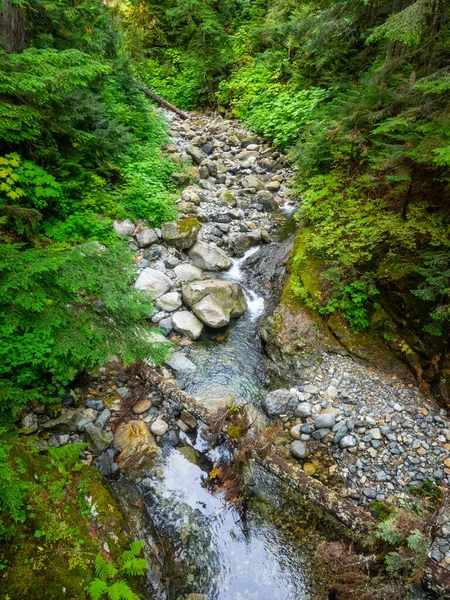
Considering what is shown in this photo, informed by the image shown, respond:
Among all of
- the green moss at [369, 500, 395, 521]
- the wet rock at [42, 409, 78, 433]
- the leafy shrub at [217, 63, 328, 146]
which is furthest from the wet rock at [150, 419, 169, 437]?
the leafy shrub at [217, 63, 328, 146]

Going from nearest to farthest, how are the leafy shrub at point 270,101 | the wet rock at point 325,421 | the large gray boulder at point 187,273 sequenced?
the wet rock at point 325,421, the large gray boulder at point 187,273, the leafy shrub at point 270,101

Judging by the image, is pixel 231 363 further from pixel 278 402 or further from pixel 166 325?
pixel 166 325

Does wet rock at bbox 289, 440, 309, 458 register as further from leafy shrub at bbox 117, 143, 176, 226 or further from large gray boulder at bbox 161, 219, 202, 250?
leafy shrub at bbox 117, 143, 176, 226

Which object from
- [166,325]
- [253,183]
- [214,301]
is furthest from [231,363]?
[253,183]

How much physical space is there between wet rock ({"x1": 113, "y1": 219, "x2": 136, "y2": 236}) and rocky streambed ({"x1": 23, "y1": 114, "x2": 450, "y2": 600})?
3 cm

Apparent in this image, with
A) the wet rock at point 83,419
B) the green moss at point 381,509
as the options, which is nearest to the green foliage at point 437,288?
the green moss at point 381,509

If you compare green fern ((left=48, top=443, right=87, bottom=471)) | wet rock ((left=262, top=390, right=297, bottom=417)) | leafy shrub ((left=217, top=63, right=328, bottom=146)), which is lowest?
green fern ((left=48, top=443, right=87, bottom=471))

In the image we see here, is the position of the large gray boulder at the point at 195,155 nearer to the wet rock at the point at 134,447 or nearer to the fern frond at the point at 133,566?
the wet rock at the point at 134,447

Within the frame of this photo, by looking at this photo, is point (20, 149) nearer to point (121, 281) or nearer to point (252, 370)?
point (121, 281)

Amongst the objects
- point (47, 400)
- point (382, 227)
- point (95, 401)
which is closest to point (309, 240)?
point (382, 227)

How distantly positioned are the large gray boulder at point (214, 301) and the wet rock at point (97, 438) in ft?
9.39

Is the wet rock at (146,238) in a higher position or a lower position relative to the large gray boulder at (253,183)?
lower

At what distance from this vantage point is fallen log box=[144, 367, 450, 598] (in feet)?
10.6

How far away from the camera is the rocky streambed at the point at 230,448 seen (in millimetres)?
3748
